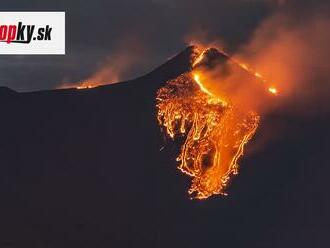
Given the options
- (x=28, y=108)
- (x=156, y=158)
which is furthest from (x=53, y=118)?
(x=156, y=158)

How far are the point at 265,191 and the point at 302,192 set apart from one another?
2246 mm

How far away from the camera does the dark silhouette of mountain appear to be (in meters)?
52.4

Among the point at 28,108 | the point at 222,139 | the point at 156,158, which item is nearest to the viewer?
the point at 222,139

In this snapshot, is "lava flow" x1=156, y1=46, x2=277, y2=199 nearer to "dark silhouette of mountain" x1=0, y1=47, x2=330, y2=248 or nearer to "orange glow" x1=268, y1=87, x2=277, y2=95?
"orange glow" x1=268, y1=87, x2=277, y2=95

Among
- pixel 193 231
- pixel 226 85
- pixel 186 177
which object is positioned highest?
pixel 226 85

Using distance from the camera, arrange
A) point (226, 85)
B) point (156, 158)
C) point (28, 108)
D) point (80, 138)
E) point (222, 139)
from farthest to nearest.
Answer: point (28, 108) < point (80, 138) < point (156, 158) < point (226, 85) < point (222, 139)

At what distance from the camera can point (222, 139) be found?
155 feet

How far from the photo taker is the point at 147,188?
5525 centimetres

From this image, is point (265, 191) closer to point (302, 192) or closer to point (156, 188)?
point (302, 192)

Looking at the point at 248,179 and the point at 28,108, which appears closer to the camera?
the point at 248,179

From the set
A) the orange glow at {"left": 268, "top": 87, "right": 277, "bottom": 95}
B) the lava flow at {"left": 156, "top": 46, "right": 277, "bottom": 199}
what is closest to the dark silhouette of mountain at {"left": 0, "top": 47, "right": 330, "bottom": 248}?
the orange glow at {"left": 268, "top": 87, "right": 277, "bottom": 95}

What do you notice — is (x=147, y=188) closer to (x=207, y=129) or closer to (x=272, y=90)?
(x=207, y=129)

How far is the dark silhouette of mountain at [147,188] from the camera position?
52406mm

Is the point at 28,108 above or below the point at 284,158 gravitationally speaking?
above
